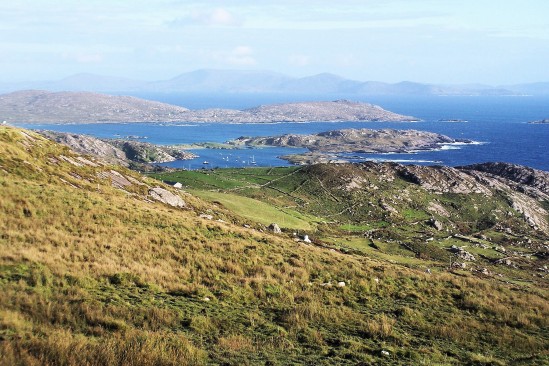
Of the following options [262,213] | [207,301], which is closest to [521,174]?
[262,213]

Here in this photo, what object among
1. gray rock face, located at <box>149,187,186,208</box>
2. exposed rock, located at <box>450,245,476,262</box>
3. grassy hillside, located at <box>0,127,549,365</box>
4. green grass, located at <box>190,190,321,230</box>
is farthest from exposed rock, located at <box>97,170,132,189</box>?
exposed rock, located at <box>450,245,476,262</box>

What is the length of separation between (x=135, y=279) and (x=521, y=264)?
7245cm

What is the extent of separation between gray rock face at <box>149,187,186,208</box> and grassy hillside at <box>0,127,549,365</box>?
57.6ft

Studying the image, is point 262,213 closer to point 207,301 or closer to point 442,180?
point 207,301

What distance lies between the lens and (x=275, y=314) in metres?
20.4

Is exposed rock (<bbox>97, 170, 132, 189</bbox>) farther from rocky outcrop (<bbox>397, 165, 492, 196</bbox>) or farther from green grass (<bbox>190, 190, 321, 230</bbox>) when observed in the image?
rocky outcrop (<bbox>397, 165, 492, 196</bbox>)

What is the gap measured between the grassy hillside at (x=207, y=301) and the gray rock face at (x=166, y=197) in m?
17.6

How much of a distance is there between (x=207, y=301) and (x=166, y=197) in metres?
37.9

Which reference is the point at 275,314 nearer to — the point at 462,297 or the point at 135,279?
the point at 135,279

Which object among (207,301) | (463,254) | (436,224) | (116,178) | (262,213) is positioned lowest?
(436,224)

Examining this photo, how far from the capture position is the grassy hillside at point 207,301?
14617 mm

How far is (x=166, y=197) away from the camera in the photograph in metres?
56.8

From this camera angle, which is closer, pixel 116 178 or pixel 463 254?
pixel 116 178

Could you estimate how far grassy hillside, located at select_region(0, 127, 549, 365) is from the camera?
1462 cm
